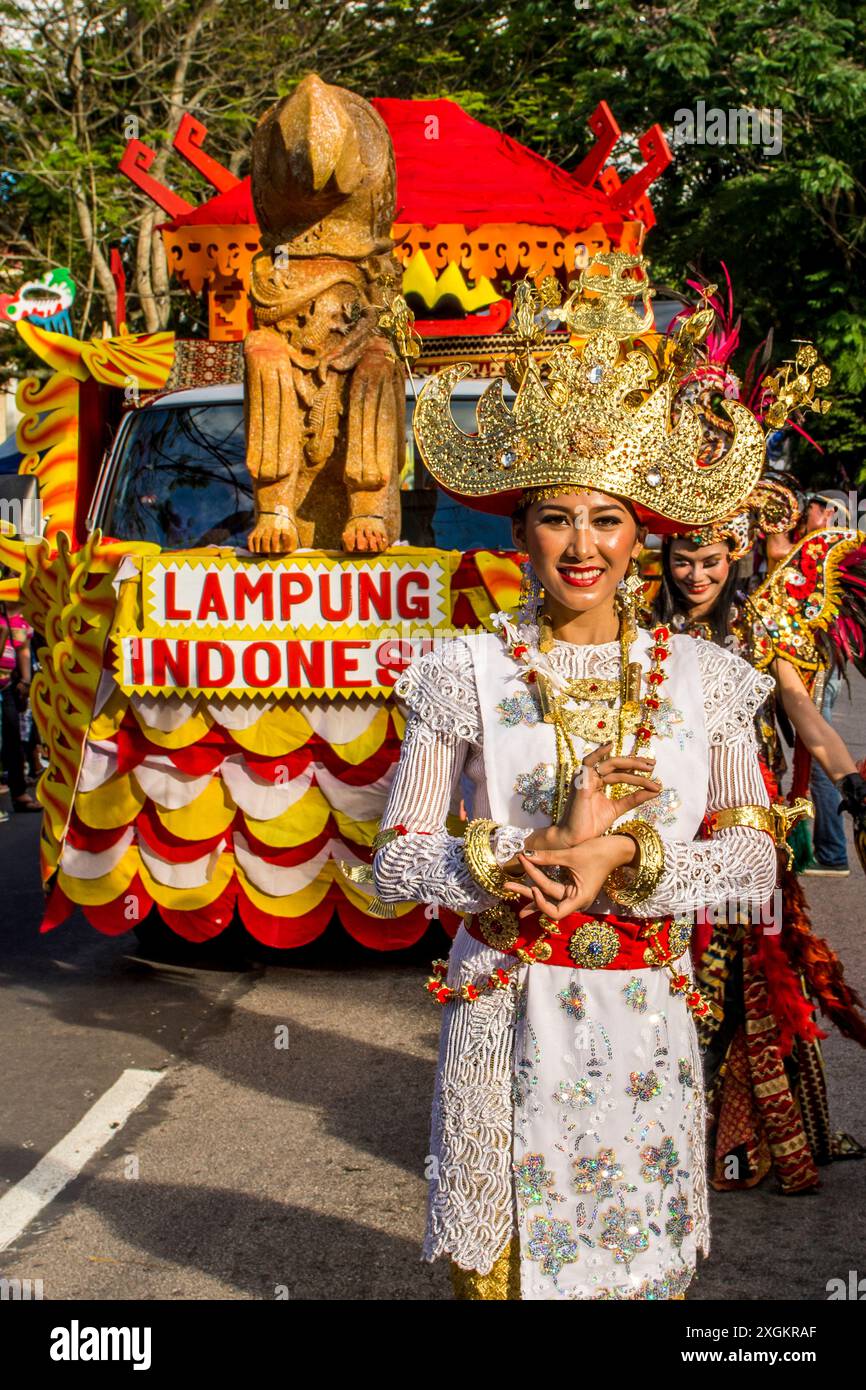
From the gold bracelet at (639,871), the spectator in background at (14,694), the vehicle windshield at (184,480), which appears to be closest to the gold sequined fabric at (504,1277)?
the gold bracelet at (639,871)

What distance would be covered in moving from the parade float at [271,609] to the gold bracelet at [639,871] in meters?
2.76

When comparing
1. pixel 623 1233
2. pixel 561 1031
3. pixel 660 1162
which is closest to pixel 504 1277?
pixel 623 1233

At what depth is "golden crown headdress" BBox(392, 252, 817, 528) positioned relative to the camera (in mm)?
2727

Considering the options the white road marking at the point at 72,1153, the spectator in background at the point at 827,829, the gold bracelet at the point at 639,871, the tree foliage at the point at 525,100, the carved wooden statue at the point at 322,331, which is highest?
the tree foliage at the point at 525,100

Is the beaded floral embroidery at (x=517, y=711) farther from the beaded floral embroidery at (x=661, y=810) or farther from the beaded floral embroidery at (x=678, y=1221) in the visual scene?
the beaded floral embroidery at (x=678, y=1221)

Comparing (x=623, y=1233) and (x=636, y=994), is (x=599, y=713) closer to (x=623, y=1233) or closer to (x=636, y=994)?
(x=636, y=994)

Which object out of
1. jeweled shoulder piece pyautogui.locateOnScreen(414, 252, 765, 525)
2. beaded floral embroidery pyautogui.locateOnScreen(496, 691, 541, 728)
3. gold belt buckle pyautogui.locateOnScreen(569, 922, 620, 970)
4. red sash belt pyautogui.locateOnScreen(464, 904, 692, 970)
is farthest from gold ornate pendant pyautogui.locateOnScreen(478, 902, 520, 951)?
jeweled shoulder piece pyautogui.locateOnScreen(414, 252, 765, 525)

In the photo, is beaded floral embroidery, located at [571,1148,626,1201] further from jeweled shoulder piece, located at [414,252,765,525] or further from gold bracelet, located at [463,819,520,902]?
jeweled shoulder piece, located at [414,252,765,525]

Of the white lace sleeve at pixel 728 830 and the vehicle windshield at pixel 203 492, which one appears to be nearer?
the white lace sleeve at pixel 728 830

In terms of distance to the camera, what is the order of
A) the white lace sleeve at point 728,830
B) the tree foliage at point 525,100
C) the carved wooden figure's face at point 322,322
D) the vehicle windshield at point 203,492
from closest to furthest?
the white lace sleeve at point 728,830, the carved wooden figure's face at point 322,322, the vehicle windshield at point 203,492, the tree foliage at point 525,100

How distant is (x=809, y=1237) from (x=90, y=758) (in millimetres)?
3133

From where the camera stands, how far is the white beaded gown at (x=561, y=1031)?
264 centimetres

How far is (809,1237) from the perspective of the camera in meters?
3.99
